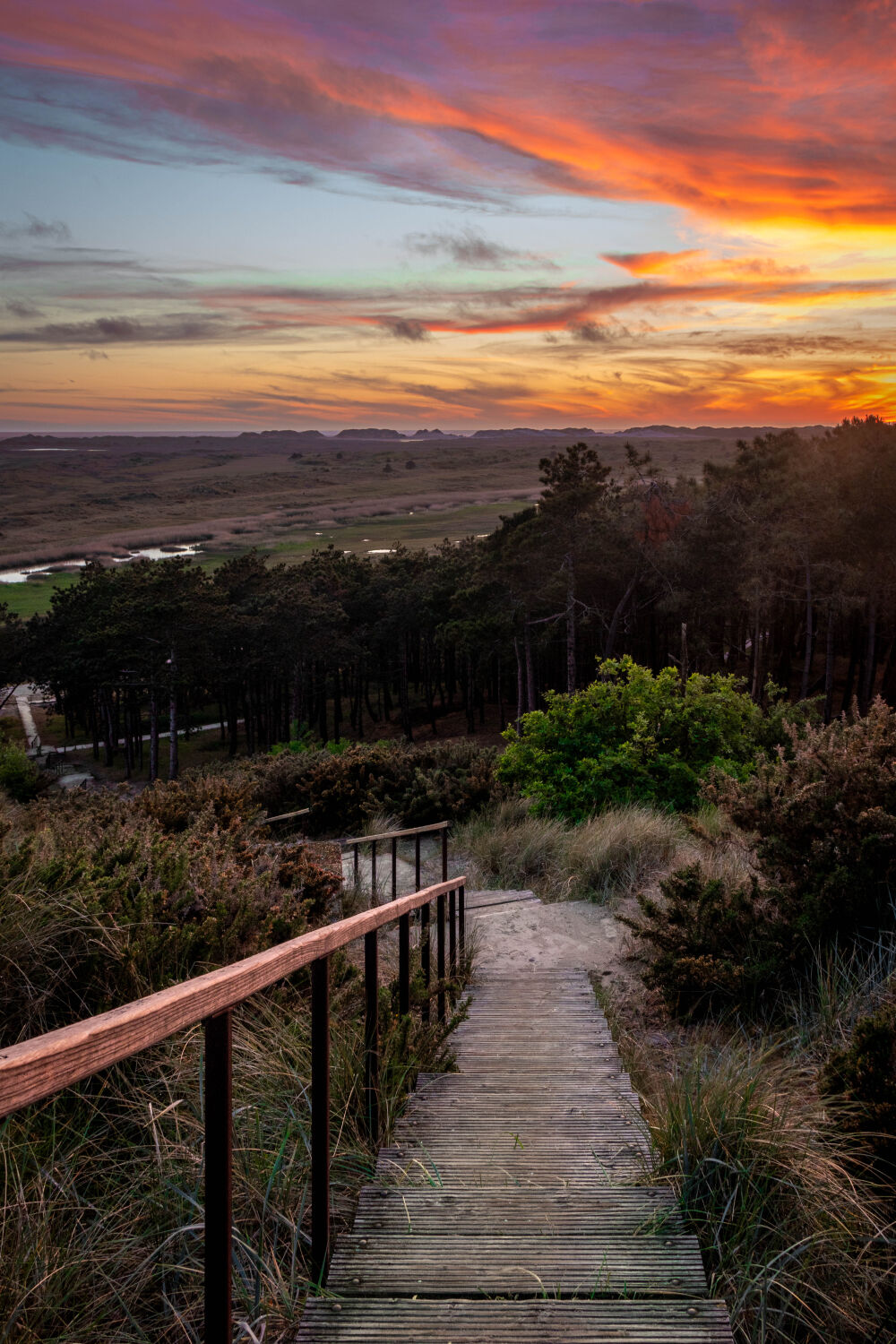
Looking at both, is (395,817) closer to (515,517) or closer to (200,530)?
(515,517)

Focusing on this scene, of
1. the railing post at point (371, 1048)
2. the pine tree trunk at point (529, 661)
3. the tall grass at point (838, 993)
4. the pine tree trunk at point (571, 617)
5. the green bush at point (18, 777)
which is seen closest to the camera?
the railing post at point (371, 1048)

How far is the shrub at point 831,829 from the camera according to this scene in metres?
4.82

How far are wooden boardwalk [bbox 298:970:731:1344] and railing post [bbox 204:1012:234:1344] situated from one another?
421mm

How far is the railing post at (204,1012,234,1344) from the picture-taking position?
1606 mm

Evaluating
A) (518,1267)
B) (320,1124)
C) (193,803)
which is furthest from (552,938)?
(320,1124)

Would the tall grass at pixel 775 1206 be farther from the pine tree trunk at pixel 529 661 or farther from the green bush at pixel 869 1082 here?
the pine tree trunk at pixel 529 661

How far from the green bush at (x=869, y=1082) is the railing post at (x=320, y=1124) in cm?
175

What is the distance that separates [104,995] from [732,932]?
12.1 feet

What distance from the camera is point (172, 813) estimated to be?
924 cm

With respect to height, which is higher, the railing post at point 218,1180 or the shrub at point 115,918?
the railing post at point 218,1180

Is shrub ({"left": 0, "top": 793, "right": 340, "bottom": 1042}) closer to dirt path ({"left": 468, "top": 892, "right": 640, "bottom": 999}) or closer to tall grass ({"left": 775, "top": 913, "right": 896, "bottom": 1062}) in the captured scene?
dirt path ({"left": 468, "top": 892, "right": 640, "bottom": 999})

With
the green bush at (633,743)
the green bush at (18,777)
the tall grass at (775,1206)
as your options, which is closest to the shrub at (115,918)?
the tall grass at (775,1206)

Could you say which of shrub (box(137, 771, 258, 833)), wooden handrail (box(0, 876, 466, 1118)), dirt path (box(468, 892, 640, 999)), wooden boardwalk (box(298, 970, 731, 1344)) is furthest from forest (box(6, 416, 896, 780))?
wooden handrail (box(0, 876, 466, 1118))

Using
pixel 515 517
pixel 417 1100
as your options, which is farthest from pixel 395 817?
pixel 515 517
